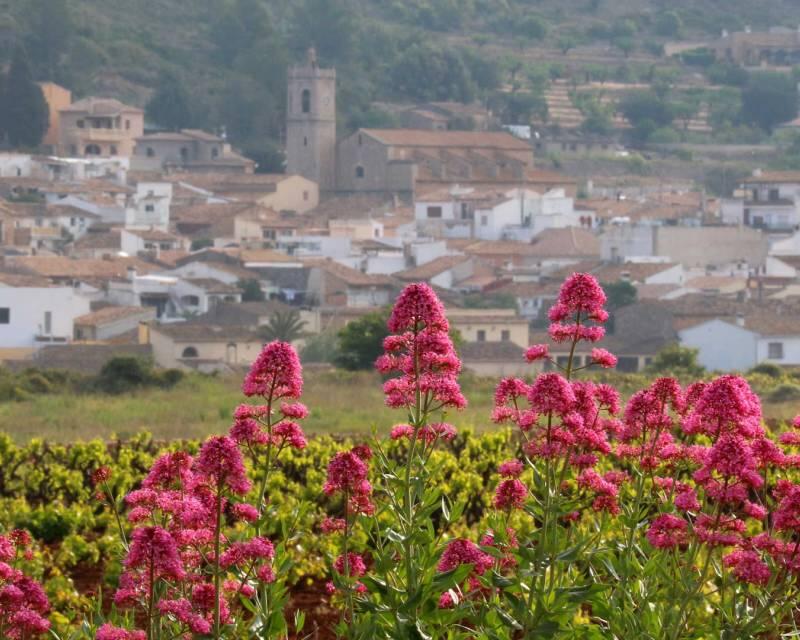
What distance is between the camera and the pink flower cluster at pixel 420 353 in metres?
5.34

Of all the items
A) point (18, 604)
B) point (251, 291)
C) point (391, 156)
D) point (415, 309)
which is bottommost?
point (251, 291)

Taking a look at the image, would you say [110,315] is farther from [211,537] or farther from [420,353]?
[211,537]

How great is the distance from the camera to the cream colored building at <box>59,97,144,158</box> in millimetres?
72375

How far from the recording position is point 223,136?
3155 inches

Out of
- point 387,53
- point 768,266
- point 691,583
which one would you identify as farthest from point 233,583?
point 387,53

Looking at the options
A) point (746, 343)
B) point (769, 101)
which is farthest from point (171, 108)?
point (746, 343)

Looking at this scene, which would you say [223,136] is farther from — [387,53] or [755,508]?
[755,508]

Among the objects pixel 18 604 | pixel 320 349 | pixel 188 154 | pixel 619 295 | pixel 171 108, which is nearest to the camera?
pixel 18 604

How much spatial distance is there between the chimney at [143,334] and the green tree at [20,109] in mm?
31745

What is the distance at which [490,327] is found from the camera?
42000mm

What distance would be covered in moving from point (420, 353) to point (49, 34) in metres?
80.2

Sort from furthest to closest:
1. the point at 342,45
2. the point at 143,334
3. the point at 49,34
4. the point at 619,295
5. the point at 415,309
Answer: the point at 342,45 → the point at 49,34 → the point at 619,295 → the point at 143,334 → the point at 415,309

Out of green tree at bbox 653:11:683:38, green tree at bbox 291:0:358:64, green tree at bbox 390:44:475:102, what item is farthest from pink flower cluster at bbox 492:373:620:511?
green tree at bbox 653:11:683:38

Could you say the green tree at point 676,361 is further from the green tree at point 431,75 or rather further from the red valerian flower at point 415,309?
the green tree at point 431,75
